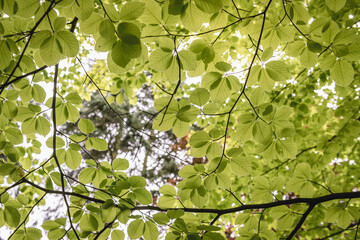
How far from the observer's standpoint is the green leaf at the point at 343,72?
1.11 meters

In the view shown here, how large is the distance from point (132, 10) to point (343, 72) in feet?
3.26

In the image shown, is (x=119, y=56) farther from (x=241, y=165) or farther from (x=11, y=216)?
(x=11, y=216)

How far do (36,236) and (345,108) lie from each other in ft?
9.47

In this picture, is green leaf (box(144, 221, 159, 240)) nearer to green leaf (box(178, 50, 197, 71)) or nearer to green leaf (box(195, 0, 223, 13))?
green leaf (box(178, 50, 197, 71))

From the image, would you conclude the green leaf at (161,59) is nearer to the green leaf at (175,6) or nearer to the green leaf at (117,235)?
the green leaf at (175,6)

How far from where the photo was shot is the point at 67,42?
2.80 ft

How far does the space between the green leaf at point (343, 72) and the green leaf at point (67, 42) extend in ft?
3.76

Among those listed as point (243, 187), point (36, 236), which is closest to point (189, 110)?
Answer: point (36, 236)

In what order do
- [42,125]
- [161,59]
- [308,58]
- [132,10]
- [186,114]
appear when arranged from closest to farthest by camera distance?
[132,10]
[161,59]
[186,114]
[308,58]
[42,125]

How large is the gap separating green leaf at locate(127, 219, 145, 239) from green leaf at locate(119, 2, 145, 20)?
88cm

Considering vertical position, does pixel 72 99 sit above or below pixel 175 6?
below

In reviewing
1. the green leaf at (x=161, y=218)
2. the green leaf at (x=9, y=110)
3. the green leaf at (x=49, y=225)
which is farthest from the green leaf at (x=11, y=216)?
the green leaf at (x=161, y=218)

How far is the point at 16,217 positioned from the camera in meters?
1.21

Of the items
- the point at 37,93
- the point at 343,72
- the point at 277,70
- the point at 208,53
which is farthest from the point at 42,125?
the point at 343,72
